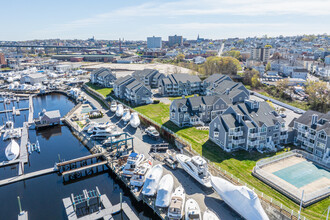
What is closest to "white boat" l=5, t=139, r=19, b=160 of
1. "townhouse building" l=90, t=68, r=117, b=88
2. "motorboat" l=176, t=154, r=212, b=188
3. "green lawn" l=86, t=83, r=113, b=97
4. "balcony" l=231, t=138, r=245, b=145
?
"motorboat" l=176, t=154, r=212, b=188

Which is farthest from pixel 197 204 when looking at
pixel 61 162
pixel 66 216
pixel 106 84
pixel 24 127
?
pixel 106 84

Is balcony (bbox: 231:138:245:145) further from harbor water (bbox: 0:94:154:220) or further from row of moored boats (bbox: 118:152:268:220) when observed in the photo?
harbor water (bbox: 0:94:154:220)

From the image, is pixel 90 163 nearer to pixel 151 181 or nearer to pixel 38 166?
pixel 38 166

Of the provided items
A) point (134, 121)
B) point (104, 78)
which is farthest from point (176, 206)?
point (104, 78)

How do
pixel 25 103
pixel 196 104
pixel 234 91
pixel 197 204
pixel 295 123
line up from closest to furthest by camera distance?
pixel 197 204 → pixel 295 123 → pixel 196 104 → pixel 234 91 → pixel 25 103

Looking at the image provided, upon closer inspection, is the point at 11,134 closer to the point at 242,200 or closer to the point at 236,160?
the point at 236,160

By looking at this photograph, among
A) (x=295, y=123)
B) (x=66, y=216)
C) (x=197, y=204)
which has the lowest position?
(x=66, y=216)
